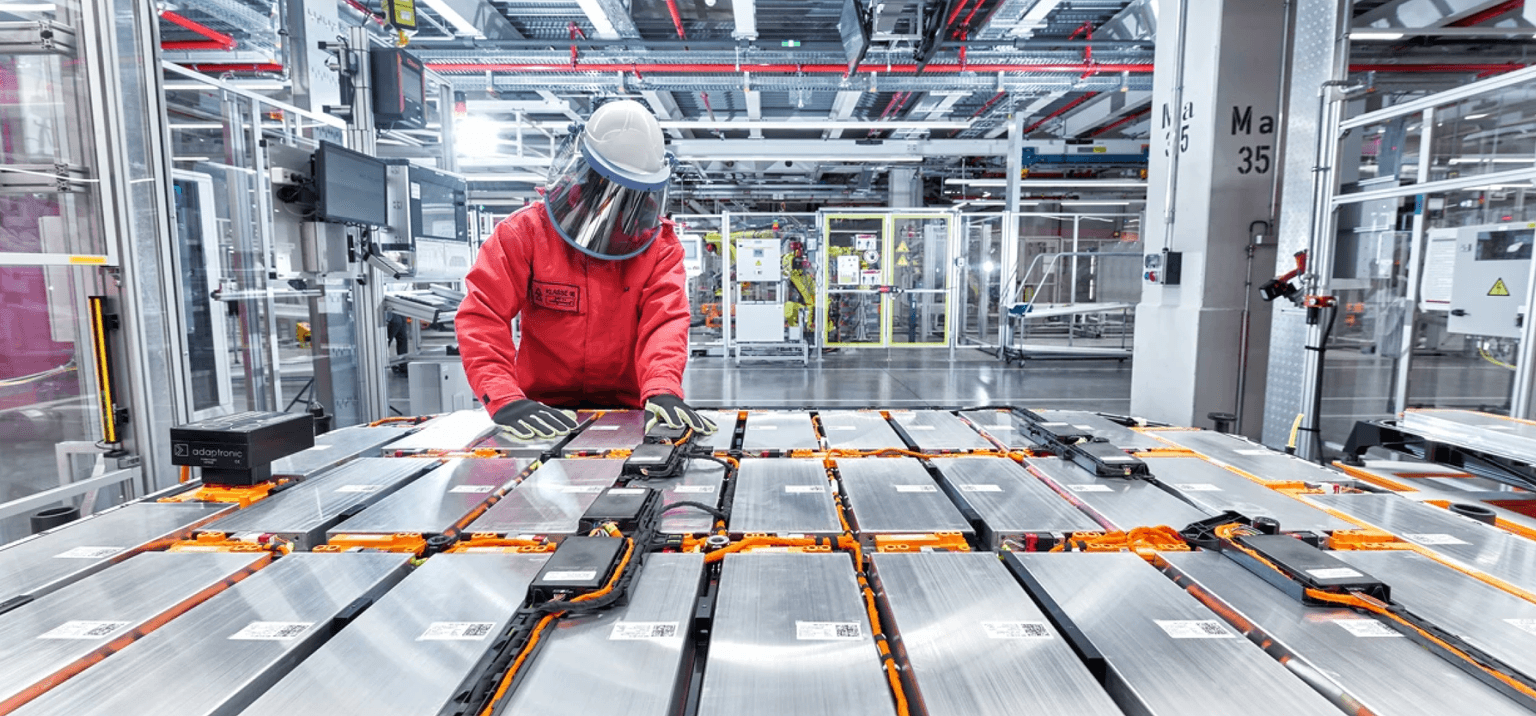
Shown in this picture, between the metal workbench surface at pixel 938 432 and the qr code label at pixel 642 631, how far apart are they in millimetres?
1297

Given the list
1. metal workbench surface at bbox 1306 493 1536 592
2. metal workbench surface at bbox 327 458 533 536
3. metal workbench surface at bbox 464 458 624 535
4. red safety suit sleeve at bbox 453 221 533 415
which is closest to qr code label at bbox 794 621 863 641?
metal workbench surface at bbox 464 458 624 535

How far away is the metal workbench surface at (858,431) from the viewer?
2.30 meters

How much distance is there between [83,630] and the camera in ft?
3.66

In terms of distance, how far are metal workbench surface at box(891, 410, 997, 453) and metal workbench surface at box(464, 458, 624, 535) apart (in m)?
1.04

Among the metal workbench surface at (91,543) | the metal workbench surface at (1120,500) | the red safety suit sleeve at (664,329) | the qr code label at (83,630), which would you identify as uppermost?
the red safety suit sleeve at (664,329)

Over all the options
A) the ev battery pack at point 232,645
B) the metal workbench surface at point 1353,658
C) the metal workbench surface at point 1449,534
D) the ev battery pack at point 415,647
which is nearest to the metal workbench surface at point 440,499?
the ev battery pack at point 232,645

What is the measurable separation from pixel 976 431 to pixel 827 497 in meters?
1.01

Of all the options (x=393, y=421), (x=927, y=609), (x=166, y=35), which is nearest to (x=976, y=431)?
(x=927, y=609)

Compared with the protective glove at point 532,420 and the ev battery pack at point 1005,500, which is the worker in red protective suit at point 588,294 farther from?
the ev battery pack at point 1005,500

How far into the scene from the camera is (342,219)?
14.0 ft

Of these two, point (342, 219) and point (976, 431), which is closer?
point (976, 431)

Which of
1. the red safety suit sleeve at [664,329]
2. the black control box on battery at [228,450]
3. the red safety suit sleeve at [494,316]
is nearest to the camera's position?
the black control box on battery at [228,450]

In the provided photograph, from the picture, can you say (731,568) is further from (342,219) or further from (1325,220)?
(1325,220)

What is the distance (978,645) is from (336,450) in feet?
6.93
